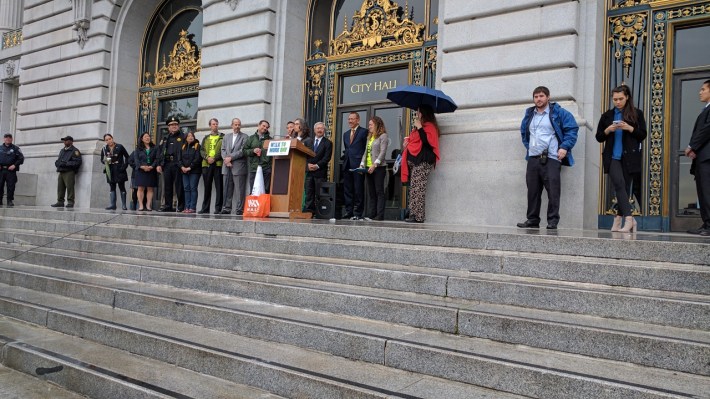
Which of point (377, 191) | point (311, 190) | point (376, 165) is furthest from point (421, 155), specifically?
point (311, 190)

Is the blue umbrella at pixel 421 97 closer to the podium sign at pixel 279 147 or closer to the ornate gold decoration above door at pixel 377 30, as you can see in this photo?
the podium sign at pixel 279 147

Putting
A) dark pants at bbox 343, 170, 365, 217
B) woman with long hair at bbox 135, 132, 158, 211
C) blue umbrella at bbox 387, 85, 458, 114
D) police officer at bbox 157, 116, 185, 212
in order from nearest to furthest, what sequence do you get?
blue umbrella at bbox 387, 85, 458, 114 < dark pants at bbox 343, 170, 365, 217 < police officer at bbox 157, 116, 185, 212 < woman with long hair at bbox 135, 132, 158, 211

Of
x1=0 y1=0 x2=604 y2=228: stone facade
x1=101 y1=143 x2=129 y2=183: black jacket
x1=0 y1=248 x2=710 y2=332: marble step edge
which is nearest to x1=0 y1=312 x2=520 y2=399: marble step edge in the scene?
x1=0 y1=248 x2=710 y2=332: marble step edge

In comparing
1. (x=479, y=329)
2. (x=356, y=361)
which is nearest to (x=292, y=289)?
(x=356, y=361)

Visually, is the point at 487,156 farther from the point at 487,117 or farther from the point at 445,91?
the point at 445,91

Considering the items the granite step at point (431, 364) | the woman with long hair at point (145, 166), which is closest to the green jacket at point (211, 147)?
the woman with long hair at point (145, 166)

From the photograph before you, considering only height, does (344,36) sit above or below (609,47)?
above

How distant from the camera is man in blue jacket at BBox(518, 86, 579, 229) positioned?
802 centimetres

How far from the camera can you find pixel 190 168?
13.4m

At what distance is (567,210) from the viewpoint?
28.6 ft

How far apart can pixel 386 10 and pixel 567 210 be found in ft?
23.6

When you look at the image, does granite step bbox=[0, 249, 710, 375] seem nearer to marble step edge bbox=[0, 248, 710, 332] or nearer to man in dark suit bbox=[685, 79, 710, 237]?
marble step edge bbox=[0, 248, 710, 332]

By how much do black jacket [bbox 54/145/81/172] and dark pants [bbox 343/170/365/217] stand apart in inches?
375

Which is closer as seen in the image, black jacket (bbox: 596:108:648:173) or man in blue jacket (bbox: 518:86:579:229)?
black jacket (bbox: 596:108:648:173)
